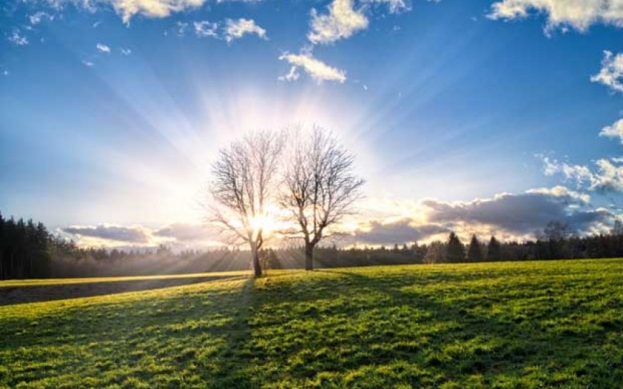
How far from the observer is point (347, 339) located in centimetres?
1973

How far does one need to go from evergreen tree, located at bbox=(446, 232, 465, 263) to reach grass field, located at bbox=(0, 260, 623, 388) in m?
90.7

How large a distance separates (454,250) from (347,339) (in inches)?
4271

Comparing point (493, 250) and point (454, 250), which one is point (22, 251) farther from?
point (493, 250)

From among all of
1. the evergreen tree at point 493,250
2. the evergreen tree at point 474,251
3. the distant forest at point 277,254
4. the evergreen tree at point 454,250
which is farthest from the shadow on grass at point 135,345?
the evergreen tree at point 493,250

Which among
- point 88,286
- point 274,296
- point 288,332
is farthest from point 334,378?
point 88,286

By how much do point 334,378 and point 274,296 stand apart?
16.8 meters

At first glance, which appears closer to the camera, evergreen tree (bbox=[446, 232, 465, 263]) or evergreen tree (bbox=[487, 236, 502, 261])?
evergreen tree (bbox=[446, 232, 465, 263])

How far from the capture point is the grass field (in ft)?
50.0

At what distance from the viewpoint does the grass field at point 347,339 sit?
50.0 ft

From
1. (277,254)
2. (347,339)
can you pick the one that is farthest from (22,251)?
(347,339)

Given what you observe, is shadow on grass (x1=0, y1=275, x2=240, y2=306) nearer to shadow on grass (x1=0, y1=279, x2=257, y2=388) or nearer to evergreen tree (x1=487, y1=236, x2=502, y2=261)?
shadow on grass (x1=0, y1=279, x2=257, y2=388)

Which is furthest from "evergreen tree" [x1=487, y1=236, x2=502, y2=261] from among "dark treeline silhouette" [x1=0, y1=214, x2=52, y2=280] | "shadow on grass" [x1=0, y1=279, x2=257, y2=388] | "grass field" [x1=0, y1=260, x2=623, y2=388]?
"dark treeline silhouette" [x1=0, y1=214, x2=52, y2=280]

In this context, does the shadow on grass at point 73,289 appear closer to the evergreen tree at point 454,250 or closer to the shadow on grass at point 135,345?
the shadow on grass at point 135,345

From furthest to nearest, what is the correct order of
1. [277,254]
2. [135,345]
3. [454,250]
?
1. [277,254]
2. [454,250]
3. [135,345]
